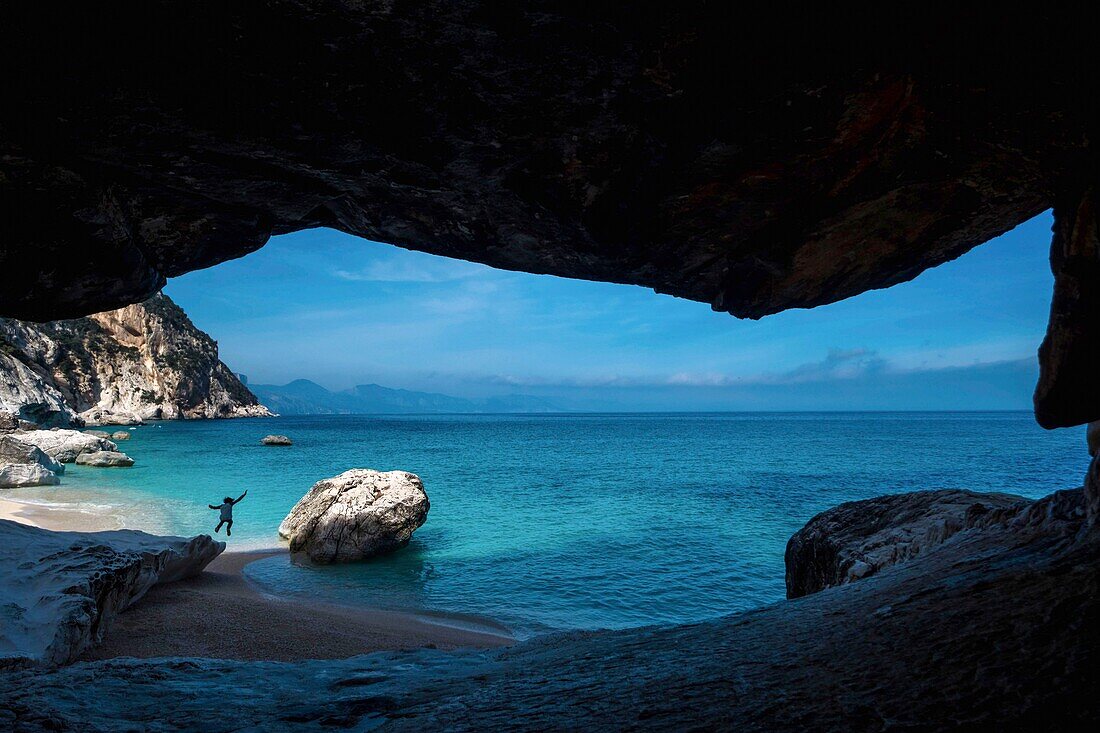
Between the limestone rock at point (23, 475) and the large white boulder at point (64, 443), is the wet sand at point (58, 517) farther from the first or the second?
the large white boulder at point (64, 443)

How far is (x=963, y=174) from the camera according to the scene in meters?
6.66

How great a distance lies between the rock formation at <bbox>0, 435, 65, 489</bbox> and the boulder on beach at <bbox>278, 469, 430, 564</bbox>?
73.1 feet

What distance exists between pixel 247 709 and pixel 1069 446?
97.2 m

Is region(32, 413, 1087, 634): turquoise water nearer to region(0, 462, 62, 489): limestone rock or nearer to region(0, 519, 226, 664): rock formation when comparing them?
region(0, 462, 62, 489): limestone rock

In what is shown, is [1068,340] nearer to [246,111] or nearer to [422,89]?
[422,89]

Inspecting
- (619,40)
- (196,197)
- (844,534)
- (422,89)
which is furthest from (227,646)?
(619,40)

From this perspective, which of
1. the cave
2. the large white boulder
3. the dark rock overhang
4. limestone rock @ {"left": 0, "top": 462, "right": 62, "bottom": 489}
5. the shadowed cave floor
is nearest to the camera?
the shadowed cave floor

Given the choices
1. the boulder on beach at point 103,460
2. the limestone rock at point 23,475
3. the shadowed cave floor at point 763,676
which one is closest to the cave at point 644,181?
the shadowed cave floor at point 763,676

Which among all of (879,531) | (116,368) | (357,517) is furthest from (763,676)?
(116,368)

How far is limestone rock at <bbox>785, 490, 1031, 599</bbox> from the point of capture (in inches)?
229

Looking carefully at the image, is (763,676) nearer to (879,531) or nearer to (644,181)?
(879,531)

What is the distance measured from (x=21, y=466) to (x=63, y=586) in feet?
101

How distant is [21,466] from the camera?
29.6m

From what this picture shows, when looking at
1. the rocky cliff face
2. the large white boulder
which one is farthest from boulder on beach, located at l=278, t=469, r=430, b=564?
the rocky cliff face
